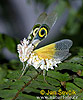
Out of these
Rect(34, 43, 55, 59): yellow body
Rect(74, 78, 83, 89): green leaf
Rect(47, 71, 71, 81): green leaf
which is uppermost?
Rect(34, 43, 55, 59): yellow body

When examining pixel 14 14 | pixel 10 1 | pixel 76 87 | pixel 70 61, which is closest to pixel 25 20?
pixel 14 14

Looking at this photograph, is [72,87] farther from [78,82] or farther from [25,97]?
[25,97]

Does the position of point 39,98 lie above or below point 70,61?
below

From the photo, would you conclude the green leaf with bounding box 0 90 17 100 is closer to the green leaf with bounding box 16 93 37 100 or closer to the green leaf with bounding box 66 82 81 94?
the green leaf with bounding box 16 93 37 100

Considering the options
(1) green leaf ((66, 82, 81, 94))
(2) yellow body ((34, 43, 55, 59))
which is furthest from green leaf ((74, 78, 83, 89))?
(2) yellow body ((34, 43, 55, 59))

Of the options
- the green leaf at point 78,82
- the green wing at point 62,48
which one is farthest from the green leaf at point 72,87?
the green wing at point 62,48

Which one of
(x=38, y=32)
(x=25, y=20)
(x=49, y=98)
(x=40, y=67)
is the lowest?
(x=49, y=98)

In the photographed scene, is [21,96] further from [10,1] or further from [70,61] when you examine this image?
[10,1]

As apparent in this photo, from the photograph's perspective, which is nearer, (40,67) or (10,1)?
(40,67)

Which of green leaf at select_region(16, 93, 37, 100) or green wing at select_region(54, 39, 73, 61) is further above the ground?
green wing at select_region(54, 39, 73, 61)

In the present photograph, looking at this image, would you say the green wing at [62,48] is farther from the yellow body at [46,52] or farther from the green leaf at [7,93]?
the green leaf at [7,93]

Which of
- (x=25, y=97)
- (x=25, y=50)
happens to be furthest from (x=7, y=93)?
(x=25, y=50)
